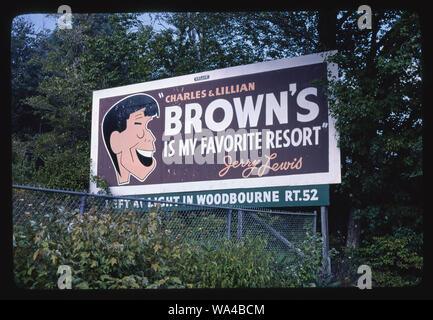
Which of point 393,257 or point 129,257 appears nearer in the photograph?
point 129,257

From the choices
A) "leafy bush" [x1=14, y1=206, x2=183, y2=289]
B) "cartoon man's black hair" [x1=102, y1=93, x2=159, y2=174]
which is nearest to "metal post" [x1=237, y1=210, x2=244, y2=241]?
"leafy bush" [x1=14, y1=206, x2=183, y2=289]

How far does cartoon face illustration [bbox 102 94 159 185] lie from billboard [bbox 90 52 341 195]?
0.02m

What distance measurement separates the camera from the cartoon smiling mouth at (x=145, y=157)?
22.6ft

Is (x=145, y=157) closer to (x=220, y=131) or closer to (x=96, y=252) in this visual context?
(x=220, y=131)

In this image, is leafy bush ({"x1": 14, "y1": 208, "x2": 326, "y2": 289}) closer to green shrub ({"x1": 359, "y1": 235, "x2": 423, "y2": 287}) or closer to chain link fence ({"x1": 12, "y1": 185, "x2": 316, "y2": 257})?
chain link fence ({"x1": 12, "y1": 185, "x2": 316, "y2": 257})

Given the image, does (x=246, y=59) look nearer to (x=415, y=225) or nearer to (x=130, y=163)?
(x=130, y=163)

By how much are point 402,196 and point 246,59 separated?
9.21 ft

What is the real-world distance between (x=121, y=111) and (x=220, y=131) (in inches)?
80.4

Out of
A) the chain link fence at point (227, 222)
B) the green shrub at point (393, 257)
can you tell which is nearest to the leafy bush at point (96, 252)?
the chain link fence at point (227, 222)

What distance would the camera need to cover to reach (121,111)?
7465 millimetres

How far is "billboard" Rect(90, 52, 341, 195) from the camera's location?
6113 millimetres

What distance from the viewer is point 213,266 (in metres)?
4.19

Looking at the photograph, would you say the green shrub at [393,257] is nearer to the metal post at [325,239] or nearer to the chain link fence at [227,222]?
the metal post at [325,239]

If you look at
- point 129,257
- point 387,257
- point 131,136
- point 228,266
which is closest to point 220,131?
point 131,136
